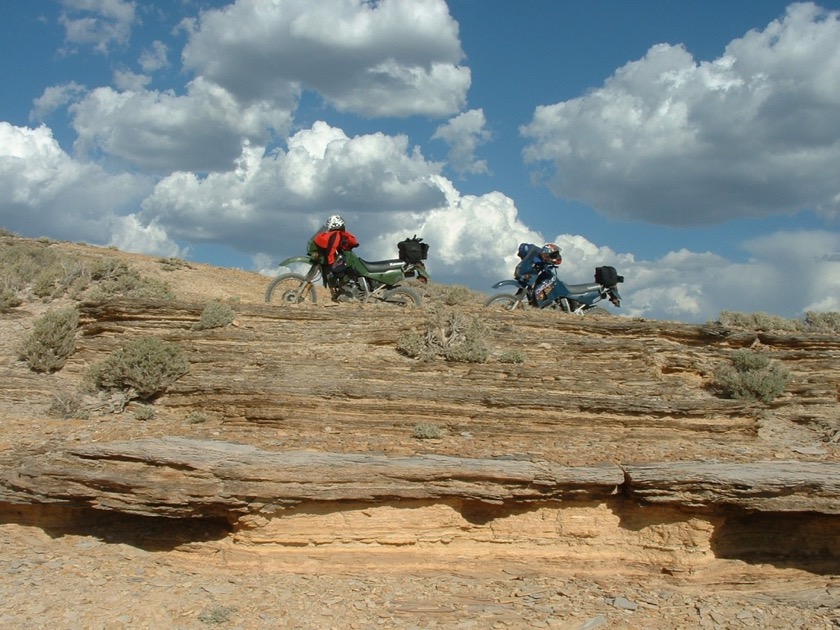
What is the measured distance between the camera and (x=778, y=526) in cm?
914

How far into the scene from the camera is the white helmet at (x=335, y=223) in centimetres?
1468

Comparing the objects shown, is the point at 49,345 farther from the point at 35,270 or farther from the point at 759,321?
the point at 759,321

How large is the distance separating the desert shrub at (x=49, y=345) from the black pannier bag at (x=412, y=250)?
6540 millimetres

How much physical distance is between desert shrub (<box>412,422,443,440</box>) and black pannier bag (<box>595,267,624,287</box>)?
7.78m

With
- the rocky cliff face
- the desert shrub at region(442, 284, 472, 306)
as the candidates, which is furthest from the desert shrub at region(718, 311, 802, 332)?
the desert shrub at region(442, 284, 472, 306)

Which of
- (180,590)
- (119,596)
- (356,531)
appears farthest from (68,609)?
(356,531)

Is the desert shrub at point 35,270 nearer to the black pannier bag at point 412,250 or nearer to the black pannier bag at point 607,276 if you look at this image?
the black pannier bag at point 412,250

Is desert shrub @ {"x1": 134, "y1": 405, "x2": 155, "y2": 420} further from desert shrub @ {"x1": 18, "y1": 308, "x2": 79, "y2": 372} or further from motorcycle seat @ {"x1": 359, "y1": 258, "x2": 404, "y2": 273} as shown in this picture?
motorcycle seat @ {"x1": 359, "y1": 258, "x2": 404, "y2": 273}

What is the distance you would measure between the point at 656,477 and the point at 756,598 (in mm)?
1703

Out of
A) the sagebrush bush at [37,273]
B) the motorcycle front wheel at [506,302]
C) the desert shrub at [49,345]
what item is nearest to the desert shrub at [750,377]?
the motorcycle front wheel at [506,302]

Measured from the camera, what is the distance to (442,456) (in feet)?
29.2

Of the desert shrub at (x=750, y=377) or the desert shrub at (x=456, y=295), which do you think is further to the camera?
the desert shrub at (x=456, y=295)

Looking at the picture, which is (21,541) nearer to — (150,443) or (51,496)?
(51,496)

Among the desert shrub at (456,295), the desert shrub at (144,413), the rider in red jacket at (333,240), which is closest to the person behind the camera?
the desert shrub at (144,413)
